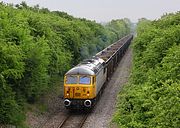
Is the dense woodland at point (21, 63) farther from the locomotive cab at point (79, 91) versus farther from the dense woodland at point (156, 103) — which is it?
the dense woodland at point (156, 103)

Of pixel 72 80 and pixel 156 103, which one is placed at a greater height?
pixel 156 103

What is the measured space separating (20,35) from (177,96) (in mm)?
14021

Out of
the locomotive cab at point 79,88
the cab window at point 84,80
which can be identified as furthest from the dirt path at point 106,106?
the cab window at point 84,80

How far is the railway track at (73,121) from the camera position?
23172 millimetres

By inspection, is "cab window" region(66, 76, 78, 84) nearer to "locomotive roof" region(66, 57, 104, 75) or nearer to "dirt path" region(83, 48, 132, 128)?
"locomotive roof" region(66, 57, 104, 75)

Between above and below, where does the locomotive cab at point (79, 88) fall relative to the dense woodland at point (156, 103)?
below

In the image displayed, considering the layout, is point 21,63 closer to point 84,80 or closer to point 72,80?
point 72,80

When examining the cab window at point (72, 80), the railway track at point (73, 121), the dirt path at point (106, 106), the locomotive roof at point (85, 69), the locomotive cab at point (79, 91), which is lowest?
the railway track at point (73, 121)

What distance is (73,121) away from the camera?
24.4m

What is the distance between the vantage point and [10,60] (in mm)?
20219

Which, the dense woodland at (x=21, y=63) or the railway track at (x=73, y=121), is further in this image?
the railway track at (x=73, y=121)

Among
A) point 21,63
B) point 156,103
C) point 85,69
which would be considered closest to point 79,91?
point 85,69

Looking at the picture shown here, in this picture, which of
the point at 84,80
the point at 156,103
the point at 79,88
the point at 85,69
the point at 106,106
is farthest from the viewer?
the point at 106,106

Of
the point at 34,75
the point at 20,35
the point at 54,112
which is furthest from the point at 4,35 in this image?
the point at 54,112
